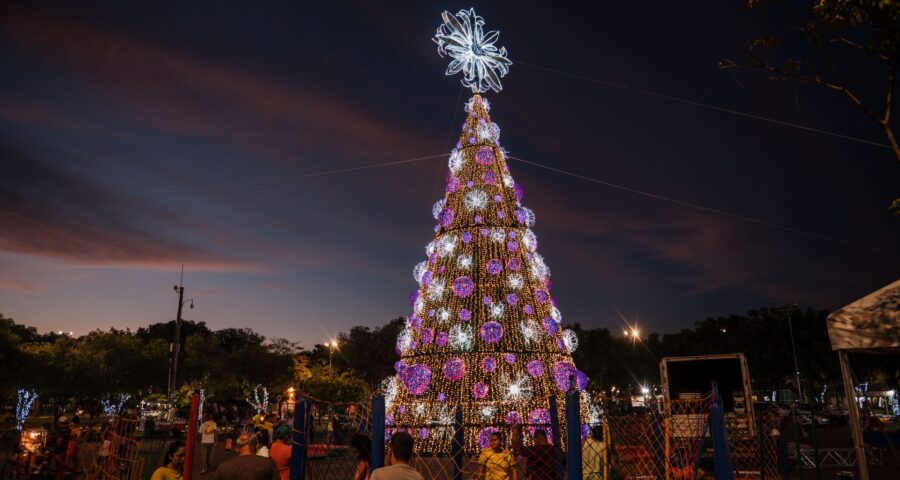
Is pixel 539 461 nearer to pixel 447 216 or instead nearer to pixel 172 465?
pixel 172 465

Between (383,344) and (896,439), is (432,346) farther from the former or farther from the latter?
(383,344)

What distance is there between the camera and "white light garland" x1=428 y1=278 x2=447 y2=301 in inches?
677

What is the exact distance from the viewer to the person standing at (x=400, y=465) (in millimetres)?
4730

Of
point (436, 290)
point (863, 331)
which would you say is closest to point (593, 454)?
point (863, 331)

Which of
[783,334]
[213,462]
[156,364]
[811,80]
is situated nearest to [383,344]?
[156,364]

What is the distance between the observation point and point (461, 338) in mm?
16531

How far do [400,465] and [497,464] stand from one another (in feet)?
9.57

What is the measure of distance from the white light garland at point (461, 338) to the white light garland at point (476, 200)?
3.56 meters

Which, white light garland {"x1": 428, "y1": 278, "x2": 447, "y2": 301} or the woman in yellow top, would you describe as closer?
the woman in yellow top

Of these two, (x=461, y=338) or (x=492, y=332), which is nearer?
(x=492, y=332)

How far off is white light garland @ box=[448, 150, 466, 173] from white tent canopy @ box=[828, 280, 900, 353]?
12088mm

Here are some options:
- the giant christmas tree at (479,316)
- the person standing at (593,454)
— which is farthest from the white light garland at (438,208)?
the person standing at (593,454)

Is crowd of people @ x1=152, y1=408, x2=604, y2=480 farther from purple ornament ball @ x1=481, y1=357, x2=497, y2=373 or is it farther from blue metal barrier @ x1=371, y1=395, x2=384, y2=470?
purple ornament ball @ x1=481, y1=357, x2=497, y2=373

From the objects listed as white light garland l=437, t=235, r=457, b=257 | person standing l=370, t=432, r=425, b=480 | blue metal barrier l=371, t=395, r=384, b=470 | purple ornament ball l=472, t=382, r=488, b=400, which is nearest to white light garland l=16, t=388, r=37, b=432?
white light garland l=437, t=235, r=457, b=257
